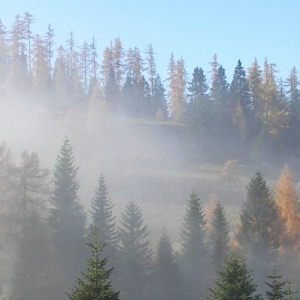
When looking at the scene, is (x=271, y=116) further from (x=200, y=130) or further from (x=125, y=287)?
(x=125, y=287)

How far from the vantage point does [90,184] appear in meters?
56.5

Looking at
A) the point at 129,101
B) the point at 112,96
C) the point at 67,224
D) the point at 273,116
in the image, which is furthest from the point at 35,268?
the point at 129,101

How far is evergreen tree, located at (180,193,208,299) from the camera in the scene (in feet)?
113

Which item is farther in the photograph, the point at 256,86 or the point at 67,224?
the point at 256,86

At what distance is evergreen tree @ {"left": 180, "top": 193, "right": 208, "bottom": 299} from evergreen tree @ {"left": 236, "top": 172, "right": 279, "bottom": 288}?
13.2ft

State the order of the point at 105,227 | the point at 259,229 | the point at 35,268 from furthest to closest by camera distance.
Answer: the point at 259,229, the point at 105,227, the point at 35,268

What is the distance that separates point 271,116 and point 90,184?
110ft

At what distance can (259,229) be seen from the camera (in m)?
37.5

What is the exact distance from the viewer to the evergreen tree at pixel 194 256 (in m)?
34.5

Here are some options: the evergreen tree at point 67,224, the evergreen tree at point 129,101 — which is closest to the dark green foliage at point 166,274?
the evergreen tree at point 67,224

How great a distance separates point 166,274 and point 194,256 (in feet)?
10.8

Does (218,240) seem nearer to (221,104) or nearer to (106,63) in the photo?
(221,104)

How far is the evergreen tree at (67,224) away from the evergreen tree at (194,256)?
28.3 ft

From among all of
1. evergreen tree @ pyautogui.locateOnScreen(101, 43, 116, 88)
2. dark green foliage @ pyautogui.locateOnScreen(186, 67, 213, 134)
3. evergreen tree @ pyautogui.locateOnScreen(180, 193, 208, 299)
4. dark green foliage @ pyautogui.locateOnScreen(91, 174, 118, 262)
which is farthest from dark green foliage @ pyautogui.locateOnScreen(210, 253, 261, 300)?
evergreen tree @ pyautogui.locateOnScreen(101, 43, 116, 88)
